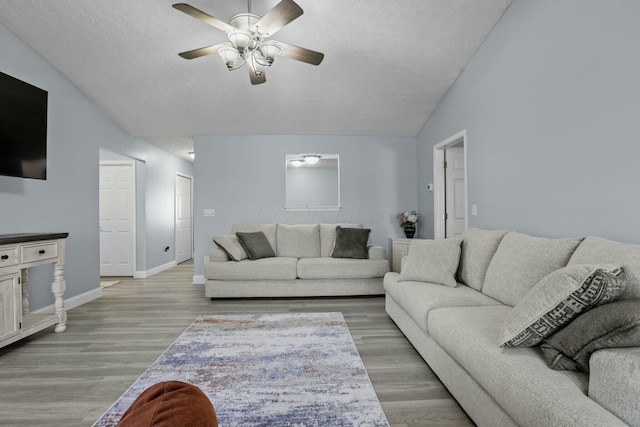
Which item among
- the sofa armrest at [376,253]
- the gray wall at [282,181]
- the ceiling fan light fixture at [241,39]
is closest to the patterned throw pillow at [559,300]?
the ceiling fan light fixture at [241,39]

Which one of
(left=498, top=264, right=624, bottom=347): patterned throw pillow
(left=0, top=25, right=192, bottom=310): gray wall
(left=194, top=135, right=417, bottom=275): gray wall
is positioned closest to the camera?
(left=498, top=264, right=624, bottom=347): patterned throw pillow

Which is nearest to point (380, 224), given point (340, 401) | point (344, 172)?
point (344, 172)

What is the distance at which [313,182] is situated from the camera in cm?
539

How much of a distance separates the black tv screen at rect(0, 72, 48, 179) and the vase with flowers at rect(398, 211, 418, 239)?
14.3ft

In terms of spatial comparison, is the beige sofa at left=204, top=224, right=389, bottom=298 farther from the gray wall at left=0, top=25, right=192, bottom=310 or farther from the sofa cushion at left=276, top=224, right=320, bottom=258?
the gray wall at left=0, top=25, right=192, bottom=310

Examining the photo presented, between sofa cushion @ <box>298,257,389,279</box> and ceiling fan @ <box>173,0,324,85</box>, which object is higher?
ceiling fan @ <box>173,0,324,85</box>

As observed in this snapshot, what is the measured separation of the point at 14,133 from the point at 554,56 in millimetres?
4336

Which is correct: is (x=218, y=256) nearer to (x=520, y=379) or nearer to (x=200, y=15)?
(x=200, y=15)

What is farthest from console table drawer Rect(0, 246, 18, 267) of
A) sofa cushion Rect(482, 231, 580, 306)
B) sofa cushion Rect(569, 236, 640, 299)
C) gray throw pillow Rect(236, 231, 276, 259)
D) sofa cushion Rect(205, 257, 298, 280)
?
sofa cushion Rect(569, 236, 640, 299)

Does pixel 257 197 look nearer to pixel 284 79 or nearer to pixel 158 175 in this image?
pixel 284 79

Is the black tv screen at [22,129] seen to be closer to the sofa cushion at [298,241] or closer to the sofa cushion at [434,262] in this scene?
the sofa cushion at [298,241]

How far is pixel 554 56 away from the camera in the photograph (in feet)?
8.00

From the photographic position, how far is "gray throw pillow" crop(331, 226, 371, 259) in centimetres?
444

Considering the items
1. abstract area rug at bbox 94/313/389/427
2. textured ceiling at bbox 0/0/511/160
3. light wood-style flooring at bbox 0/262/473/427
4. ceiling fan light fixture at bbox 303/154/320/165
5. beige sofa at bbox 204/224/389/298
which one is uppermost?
textured ceiling at bbox 0/0/511/160
